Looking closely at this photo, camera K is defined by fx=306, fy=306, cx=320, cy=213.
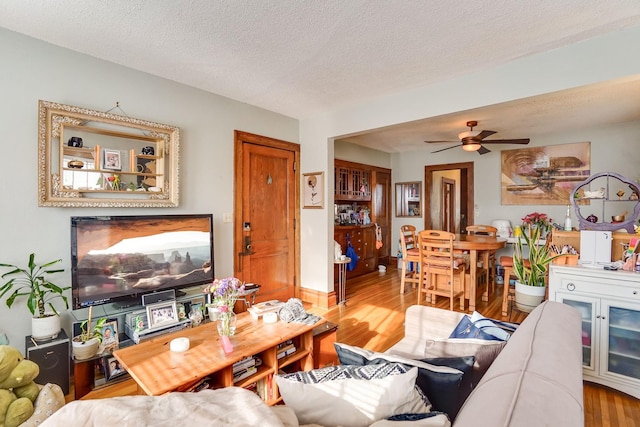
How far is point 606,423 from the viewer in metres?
1.83

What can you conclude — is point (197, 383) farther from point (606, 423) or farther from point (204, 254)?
point (606, 423)

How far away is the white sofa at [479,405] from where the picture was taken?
0.65 metres

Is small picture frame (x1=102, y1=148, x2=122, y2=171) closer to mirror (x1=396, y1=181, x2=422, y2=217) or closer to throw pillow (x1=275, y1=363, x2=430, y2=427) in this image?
throw pillow (x1=275, y1=363, x2=430, y2=427)

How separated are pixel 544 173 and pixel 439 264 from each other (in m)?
2.68

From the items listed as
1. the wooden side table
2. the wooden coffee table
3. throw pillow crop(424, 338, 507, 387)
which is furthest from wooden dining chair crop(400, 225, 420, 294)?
throw pillow crop(424, 338, 507, 387)

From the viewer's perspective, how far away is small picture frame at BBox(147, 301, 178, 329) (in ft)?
8.00

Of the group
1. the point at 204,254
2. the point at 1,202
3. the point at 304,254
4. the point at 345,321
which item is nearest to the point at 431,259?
the point at 345,321

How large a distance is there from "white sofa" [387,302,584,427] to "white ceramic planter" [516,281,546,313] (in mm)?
1230

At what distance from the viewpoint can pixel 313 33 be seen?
2125mm

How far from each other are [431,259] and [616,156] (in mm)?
3132

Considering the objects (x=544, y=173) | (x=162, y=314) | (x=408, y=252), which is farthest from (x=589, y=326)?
(x=544, y=173)

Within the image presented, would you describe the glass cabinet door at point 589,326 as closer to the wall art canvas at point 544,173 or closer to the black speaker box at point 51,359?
the wall art canvas at point 544,173

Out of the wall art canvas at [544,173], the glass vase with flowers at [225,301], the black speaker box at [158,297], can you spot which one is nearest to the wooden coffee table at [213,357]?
the glass vase with flowers at [225,301]

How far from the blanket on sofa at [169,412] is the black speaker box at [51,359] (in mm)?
1757
